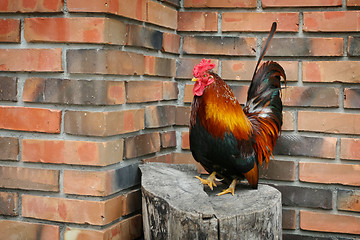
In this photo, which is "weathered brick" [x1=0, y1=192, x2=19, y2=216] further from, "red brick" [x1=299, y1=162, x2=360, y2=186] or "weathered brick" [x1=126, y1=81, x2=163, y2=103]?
"red brick" [x1=299, y1=162, x2=360, y2=186]

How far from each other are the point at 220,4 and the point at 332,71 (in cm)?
61

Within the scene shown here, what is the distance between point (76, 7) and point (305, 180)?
1263mm

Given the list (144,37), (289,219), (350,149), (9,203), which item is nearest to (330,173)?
(350,149)

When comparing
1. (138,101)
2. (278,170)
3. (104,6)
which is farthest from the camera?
(278,170)

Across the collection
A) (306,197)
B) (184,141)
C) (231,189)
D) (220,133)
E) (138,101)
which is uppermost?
(138,101)

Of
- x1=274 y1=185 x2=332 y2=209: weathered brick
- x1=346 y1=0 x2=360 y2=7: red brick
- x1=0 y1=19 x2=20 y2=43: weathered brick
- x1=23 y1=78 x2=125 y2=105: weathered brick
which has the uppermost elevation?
x1=346 y1=0 x2=360 y2=7: red brick

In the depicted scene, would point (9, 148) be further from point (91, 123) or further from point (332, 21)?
point (332, 21)

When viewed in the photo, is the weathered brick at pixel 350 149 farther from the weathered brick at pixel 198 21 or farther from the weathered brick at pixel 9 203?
the weathered brick at pixel 9 203

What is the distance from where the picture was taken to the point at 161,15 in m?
2.07

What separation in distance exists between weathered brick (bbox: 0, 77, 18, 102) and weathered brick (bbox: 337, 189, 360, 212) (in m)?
1.47

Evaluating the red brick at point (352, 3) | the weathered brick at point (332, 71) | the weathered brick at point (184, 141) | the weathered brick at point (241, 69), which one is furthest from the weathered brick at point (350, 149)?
the weathered brick at point (184, 141)

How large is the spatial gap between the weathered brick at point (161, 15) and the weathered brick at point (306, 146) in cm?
75

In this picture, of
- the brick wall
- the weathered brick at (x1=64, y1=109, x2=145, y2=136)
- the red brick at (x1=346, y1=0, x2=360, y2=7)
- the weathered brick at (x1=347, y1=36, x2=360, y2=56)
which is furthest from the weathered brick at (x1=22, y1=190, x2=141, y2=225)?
the red brick at (x1=346, y1=0, x2=360, y2=7)

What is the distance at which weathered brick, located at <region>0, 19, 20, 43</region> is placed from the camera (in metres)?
1.73
